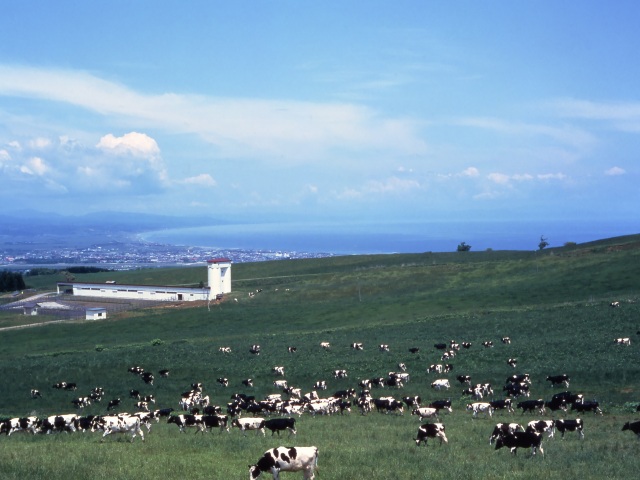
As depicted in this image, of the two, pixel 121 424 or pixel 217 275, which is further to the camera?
pixel 217 275

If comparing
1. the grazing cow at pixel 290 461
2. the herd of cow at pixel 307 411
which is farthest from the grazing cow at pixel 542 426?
the grazing cow at pixel 290 461

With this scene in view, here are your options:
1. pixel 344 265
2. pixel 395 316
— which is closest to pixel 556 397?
pixel 395 316

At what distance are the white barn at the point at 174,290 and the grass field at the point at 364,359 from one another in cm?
418

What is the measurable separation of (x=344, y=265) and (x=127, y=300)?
159 feet

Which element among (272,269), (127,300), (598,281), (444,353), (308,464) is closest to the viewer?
(308,464)

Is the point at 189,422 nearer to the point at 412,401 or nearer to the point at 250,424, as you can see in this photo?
the point at 250,424

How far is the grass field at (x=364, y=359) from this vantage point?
18.7 meters

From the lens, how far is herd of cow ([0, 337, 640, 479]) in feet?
66.2

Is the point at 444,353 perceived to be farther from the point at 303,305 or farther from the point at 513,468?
the point at 303,305

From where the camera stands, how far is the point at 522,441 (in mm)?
20031

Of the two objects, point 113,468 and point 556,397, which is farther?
point 556,397

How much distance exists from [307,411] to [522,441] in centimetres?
1420

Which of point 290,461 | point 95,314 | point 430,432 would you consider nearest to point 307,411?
point 430,432

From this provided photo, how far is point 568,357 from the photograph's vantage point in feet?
136
